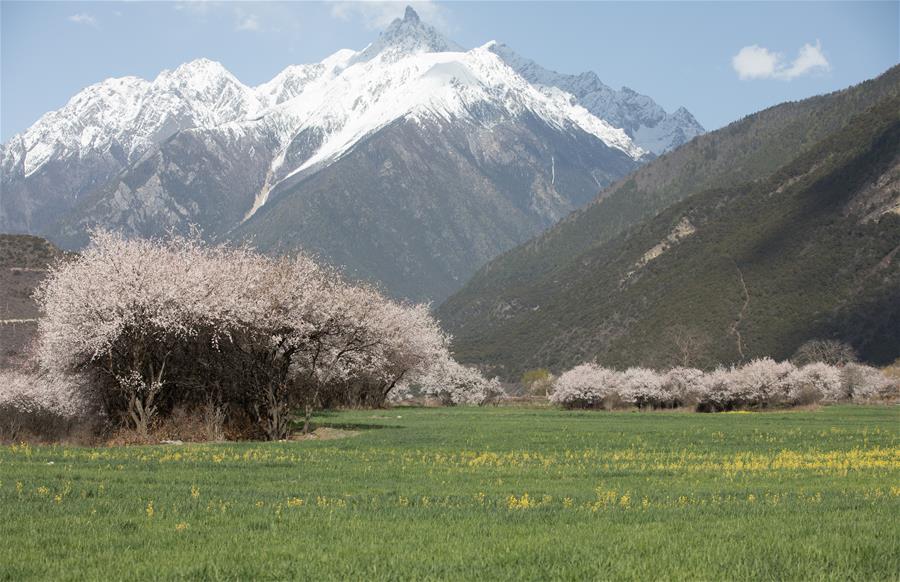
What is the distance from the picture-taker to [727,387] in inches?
3460

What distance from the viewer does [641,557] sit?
1245 cm

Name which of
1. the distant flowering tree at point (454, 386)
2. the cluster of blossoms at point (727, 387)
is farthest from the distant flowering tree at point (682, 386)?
the distant flowering tree at point (454, 386)

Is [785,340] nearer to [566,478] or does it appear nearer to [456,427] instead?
[456,427]

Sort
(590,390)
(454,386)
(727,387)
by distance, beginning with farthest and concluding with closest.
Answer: (454,386) → (590,390) → (727,387)

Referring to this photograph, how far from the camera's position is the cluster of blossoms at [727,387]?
289 feet

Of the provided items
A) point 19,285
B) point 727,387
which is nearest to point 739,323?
point 727,387

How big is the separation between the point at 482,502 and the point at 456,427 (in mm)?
30988

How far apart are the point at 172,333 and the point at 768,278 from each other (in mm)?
112113

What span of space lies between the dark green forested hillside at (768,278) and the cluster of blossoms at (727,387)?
18821 millimetres

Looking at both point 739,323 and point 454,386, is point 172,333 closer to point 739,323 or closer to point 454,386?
point 454,386

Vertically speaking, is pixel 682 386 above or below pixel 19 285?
below

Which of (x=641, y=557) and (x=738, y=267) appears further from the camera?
(x=738, y=267)

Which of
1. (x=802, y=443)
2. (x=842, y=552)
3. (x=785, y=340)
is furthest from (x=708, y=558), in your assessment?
(x=785, y=340)

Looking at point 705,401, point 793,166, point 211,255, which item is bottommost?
point 705,401
